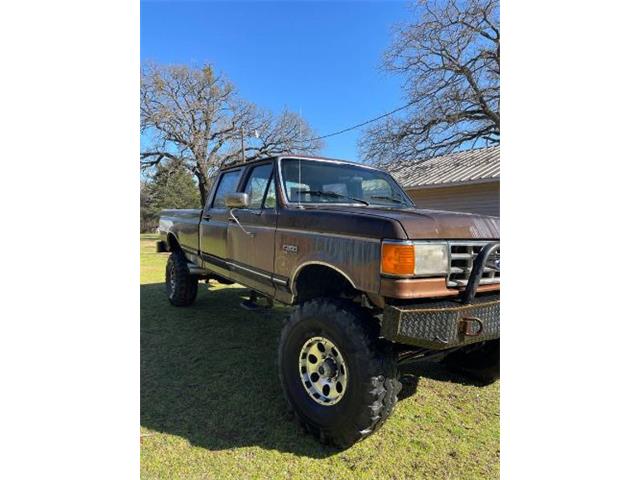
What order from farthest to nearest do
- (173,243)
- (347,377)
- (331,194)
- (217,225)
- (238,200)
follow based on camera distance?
(173,243), (217,225), (331,194), (238,200), (347,377)

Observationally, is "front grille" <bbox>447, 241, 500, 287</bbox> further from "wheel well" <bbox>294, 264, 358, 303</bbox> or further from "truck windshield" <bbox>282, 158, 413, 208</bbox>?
"truck windshield" <bbox>282, 158, 413, 208</bbox>

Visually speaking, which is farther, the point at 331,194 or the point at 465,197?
the point at 465,197

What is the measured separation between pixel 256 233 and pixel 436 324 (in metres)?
1.92

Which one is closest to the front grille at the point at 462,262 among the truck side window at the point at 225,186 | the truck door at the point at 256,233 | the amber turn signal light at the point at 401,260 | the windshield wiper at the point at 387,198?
the amber turn signal light at the point at 401,260

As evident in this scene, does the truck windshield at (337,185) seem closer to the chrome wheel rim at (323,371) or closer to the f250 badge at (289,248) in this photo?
the f250 badge at (289,248)

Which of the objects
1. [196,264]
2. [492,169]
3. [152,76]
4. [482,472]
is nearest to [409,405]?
[482,472]

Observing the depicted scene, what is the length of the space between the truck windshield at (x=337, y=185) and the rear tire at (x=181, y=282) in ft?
9.50

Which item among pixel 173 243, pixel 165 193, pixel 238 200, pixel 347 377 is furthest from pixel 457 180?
pixel 165 193

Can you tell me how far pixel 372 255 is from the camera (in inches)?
90.3

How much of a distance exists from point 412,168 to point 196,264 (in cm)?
1107

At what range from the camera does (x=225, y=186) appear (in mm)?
4664

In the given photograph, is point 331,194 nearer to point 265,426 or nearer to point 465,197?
point 265,426

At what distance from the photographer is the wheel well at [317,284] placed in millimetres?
2908

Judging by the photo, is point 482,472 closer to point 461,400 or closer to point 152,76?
point 461,400
